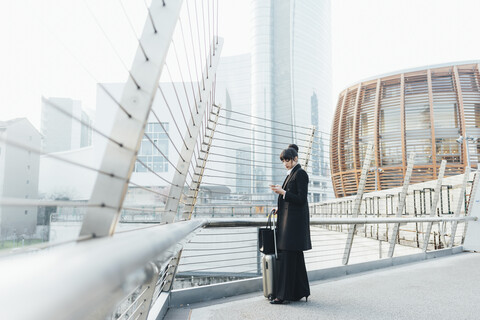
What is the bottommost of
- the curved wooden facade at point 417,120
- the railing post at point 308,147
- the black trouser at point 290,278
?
the black trouser at point 290,278

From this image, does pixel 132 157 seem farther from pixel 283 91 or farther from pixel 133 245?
pixel 283 91

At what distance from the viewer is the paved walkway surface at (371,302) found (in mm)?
2785

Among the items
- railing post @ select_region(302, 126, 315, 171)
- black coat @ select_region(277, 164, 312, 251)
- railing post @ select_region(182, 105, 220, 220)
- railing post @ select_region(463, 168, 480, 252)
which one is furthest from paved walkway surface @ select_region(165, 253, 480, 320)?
railing post @ select_region(463, 168, 480, 252)

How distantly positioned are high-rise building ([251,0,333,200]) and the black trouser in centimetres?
7359

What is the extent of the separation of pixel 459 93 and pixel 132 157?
44.4m

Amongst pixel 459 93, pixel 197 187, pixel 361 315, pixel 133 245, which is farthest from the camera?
pixel 459 93

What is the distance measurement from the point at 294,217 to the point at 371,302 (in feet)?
3.13

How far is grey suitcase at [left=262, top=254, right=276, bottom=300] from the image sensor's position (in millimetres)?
3135

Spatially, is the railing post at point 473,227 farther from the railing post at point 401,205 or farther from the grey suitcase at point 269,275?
the grey suitcase at point 269,275

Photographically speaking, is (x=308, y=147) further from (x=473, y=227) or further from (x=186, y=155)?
(x=473, y=227)

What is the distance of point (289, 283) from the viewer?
3160 millimetres

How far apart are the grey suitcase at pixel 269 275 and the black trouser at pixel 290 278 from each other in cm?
5

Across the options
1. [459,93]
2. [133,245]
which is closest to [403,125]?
[459,93]

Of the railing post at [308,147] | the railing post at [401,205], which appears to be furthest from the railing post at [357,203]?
the railing post at [401,205]
